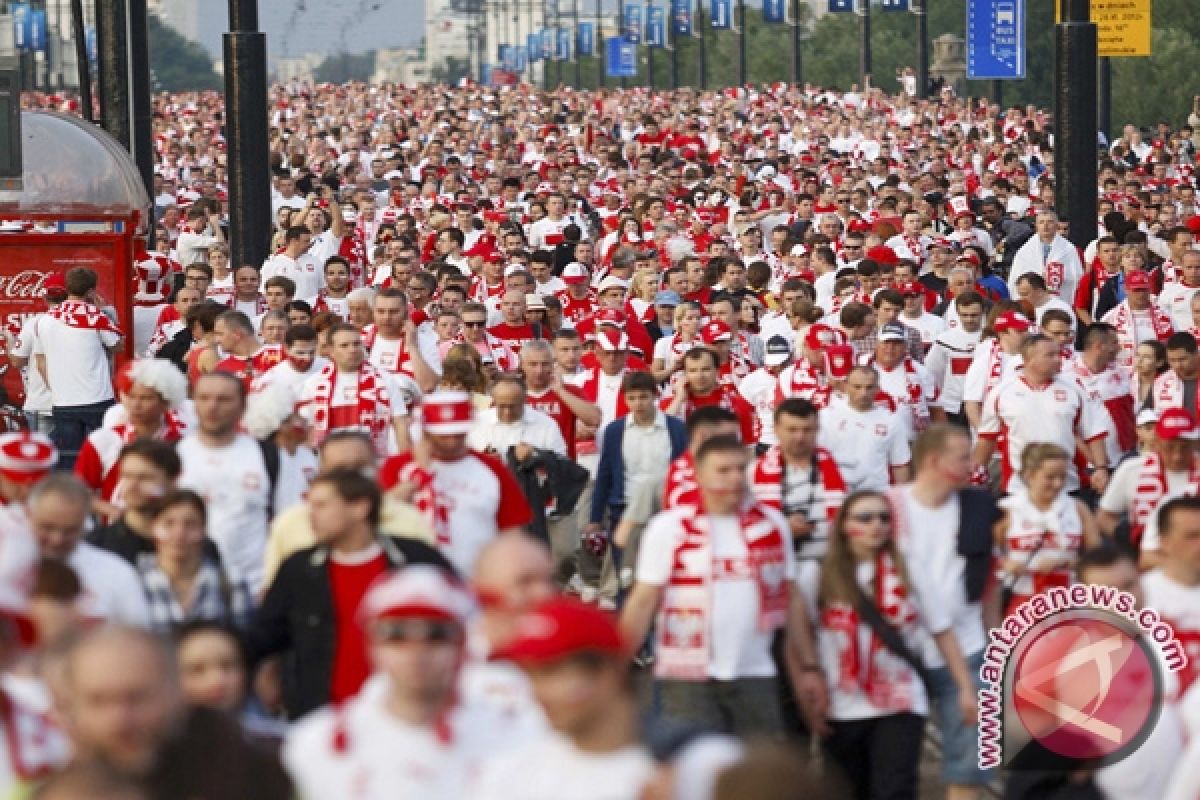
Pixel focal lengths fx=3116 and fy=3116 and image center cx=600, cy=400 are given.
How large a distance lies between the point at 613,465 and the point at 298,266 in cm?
821

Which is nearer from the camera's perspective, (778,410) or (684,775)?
(684,775)

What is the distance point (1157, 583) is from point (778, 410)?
2.21m

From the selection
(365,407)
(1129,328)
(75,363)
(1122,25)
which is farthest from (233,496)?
(1122,25)

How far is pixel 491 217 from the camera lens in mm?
27625

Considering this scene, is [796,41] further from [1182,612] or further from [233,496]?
[1182,612]

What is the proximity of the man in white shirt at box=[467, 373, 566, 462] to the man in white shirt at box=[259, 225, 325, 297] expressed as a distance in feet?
25.6

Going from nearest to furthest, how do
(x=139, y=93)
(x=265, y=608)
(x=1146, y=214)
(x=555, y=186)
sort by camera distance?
(x=265, y=608)
(x=1146, y=214)
(x=139, y=93)
(x=555, y=186)

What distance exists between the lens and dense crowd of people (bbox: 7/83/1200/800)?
613 centimetres

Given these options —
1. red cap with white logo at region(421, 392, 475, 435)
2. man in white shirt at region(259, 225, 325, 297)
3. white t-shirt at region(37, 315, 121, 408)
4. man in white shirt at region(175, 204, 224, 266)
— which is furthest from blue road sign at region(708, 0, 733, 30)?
red cap with white logo at region(421, 392, 475, 435)

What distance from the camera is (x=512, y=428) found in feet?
42.3

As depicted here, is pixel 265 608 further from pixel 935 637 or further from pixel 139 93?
pixel 139 93

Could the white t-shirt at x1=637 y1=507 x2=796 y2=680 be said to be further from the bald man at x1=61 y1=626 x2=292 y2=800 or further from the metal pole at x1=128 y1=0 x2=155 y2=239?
the metal pole at x1=128 y1=0 x2=155 y2=239

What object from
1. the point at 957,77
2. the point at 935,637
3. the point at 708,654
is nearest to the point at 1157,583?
the point at 935,637

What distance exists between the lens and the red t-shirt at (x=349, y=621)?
8.35 m
